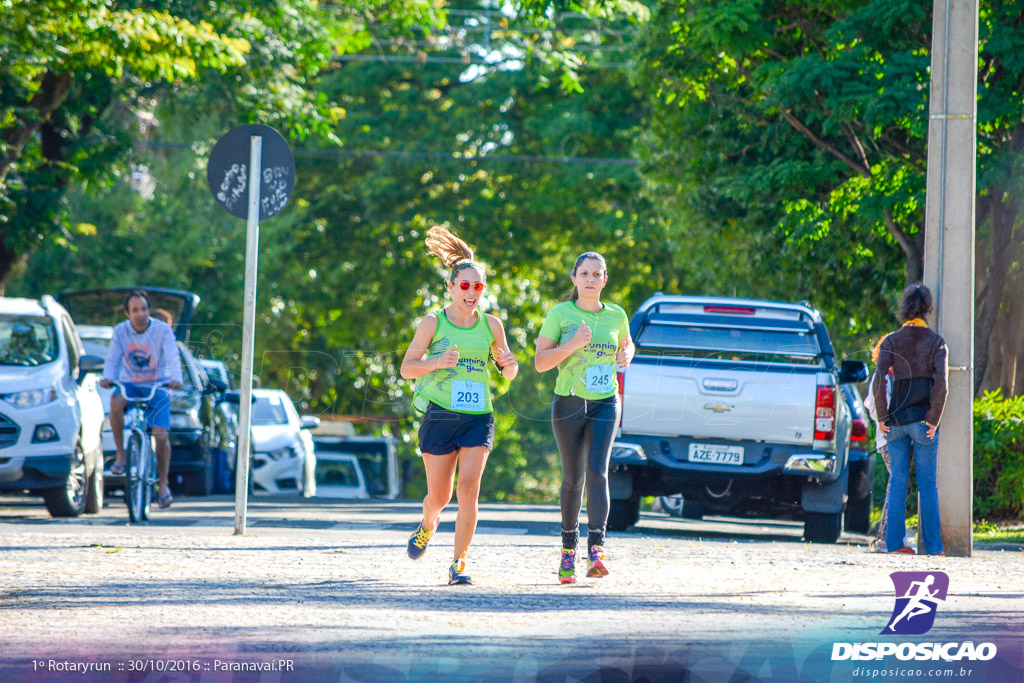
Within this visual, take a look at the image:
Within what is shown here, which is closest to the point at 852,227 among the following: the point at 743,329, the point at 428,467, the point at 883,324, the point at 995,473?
the point at 883,324

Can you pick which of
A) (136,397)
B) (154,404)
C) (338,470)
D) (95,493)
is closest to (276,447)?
(95,493)

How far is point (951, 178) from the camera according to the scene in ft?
36.2

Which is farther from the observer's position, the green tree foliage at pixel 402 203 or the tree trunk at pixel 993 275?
the green tree foliage at pixel 402 203

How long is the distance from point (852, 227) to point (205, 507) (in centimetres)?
846

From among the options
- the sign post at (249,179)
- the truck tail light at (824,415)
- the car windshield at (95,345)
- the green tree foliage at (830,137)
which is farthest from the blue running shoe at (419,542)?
the car windshield at (95,345)

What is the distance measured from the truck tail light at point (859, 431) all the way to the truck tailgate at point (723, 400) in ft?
10.3

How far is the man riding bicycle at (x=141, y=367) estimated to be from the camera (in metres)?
12.8

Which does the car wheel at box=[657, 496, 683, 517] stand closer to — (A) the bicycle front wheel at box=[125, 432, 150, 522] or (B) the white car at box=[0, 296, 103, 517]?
(B) the white car at box=[0, 296, 103, 517]

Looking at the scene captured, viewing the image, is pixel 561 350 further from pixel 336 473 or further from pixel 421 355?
pixel 336 473

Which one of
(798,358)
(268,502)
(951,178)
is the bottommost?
(268,502)

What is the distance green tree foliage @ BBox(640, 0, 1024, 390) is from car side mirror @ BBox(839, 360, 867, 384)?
370 cm

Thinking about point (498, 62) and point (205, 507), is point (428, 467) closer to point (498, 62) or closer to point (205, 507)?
point (205, 507)

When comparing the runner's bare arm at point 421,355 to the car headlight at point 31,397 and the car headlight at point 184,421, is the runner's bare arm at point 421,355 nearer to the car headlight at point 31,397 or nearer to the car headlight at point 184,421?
the car headlight at point 31,397

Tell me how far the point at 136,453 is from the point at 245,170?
2669mm
